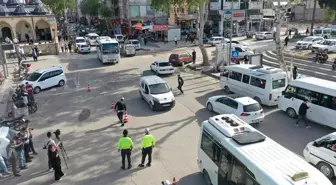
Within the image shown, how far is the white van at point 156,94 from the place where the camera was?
17469 mm

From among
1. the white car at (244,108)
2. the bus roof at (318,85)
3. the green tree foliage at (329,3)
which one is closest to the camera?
the bus roof at (318,85)

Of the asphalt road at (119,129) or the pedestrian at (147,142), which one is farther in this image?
the asphalt road at (119,129)

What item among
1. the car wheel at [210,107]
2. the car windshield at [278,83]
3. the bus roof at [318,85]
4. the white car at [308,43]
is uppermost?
the white car at [308,43]

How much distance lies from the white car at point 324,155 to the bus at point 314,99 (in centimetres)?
410

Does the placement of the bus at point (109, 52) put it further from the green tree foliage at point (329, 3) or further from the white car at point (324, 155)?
the green tree foliage at point (329, 3)

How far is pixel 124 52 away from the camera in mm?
37344

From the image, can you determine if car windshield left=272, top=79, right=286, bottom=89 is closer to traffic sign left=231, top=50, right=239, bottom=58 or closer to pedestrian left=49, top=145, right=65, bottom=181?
traffic sign left=231, top=50, right=239, bottom=58

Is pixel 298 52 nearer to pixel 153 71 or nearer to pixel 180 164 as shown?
pixel 153 71

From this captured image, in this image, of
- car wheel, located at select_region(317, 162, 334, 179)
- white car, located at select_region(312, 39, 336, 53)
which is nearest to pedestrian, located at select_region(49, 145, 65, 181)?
car wheel, located at select_region(317, 162, 334, 179)

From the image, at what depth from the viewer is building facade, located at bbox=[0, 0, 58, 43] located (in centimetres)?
4666

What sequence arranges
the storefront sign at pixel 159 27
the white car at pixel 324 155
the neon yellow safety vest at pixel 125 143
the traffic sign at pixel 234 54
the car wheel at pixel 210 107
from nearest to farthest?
the white car at pixel 324 155, the neon yellow safety vest at pixel 125 143, the car wheel at pixel 210 107, the traffic sign at pixel 234 54, the storefront sign at pixel 159 27

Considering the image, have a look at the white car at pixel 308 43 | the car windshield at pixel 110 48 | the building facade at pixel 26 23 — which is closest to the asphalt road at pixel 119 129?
the car windshield at pixel 110 48

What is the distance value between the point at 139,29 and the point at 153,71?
24.6 meters

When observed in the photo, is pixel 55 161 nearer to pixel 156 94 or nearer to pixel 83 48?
pixel 156 94
